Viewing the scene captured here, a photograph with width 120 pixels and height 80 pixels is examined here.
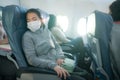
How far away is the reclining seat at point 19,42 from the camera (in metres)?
1.53

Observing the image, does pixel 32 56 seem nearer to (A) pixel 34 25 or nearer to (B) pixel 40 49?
(B) pixel 40 49

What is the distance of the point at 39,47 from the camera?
5.86 feet

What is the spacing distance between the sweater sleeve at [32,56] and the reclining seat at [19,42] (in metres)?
0.05

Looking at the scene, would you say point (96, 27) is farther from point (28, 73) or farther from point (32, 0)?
point (32, 0)

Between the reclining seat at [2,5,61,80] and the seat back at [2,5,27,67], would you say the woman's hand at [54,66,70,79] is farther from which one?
the seat back at [2,5,27,67]

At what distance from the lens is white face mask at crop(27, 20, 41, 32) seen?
1768 mm

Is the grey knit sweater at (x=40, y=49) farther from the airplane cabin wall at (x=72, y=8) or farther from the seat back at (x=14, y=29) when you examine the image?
the airplane cabin wall at (x=72, y=8)

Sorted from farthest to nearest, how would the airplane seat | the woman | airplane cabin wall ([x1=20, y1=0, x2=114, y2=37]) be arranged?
1. airplane cabin wall ([x1=20, y1=0, x2=114, y2=37])
2. the woman
3. the airplane seat

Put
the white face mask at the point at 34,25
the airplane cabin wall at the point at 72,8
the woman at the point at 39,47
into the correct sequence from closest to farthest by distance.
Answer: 1. the woman at the point at 39,47
2. the white face mask at the point at 34,25
3. the airplane cabin wall at the point at 72,8

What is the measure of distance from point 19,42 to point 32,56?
19 centimetres

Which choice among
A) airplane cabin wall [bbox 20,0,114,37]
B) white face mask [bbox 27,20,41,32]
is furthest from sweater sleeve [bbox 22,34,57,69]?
airplane cabin wall [bbox 20,0,114,37]

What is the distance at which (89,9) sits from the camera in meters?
4.52

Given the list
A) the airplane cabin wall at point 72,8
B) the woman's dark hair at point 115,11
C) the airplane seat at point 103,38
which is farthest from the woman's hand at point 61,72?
the airplane cabin wall at point 72,8

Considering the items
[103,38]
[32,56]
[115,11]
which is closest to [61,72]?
[32,56]
